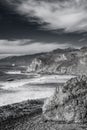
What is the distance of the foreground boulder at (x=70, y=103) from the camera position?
104 feet

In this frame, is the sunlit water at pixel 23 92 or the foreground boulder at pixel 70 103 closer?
the foreground boulder at pixel 70 103

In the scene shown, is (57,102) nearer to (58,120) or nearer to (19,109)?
(58,120)

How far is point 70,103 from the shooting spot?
3262 cm

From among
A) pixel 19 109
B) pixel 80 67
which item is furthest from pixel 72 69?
pixel 19 109

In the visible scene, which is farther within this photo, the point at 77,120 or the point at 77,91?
the point at 77,91

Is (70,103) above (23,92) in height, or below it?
above

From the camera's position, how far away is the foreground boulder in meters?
31.6

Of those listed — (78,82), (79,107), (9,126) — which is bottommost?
(9,126)

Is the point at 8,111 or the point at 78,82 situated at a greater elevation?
the point at 78,82

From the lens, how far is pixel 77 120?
31.4 metres

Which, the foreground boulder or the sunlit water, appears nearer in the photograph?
the foreground boulder

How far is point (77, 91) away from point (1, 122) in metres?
11.9

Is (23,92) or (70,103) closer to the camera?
(70,103)

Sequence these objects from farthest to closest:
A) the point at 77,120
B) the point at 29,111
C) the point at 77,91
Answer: the point at 29,111 → the point at 77,91 → the point at 77,120
